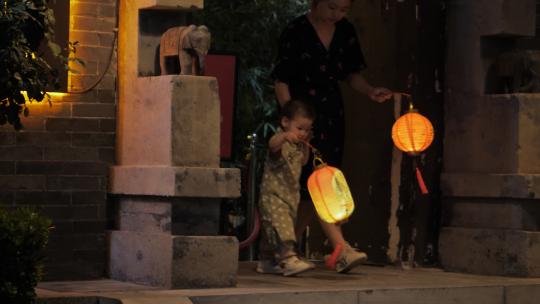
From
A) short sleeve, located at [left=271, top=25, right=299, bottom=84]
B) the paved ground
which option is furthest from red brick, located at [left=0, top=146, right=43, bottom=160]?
short sleeve, located at [left=271, top=25, right=299, bottom=84]

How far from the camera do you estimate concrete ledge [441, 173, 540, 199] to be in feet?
34.2

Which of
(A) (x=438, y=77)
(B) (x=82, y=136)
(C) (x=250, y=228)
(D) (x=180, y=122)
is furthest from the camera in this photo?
(C) (x=250, y=228)

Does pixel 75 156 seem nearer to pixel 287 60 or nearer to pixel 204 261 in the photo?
pixel 204 261

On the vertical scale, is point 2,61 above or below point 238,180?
above

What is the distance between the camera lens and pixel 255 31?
1939 cm

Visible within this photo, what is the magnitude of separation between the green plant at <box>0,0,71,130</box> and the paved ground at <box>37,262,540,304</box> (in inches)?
51.3

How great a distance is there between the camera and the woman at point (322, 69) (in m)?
10.6

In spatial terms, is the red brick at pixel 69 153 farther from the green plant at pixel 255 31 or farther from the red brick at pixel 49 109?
the green plant at pixel 255 31

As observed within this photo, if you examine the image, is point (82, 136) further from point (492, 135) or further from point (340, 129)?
point (492, 135)

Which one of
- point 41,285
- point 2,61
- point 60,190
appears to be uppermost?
point 2,61

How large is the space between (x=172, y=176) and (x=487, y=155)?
131 inches

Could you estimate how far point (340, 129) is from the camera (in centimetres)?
1077

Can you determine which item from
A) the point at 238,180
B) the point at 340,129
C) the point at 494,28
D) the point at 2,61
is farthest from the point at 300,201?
the point at 2,61

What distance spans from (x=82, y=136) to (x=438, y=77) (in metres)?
3.58
